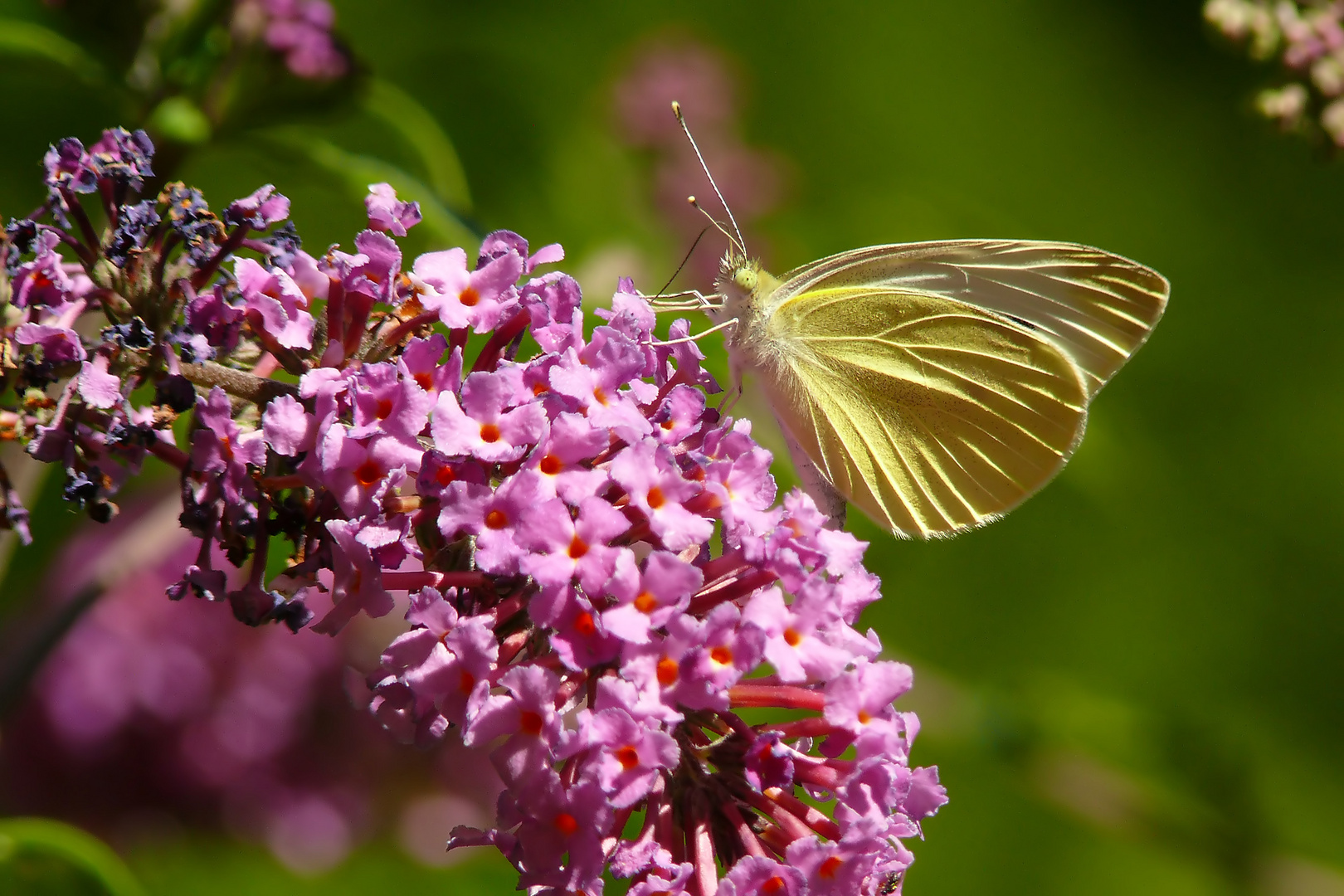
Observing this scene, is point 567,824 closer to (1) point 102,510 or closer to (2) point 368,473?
(2) point 368,473

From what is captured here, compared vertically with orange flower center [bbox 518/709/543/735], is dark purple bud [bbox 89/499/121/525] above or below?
below

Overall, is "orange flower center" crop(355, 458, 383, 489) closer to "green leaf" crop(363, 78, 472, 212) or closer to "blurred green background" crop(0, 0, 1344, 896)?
"green leaf" crop(363, 78, 472, 212)

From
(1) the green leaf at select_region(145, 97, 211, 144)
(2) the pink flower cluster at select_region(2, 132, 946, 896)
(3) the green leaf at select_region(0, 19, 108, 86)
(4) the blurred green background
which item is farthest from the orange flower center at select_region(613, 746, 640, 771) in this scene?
(4) the blurred green background

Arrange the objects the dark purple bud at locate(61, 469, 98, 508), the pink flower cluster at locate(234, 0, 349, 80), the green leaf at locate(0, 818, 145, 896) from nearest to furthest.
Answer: the dark purple bud at locate(61, 469, 98, 508) → the green leaf at locate(0, 818, 145, 896) → the pink flower cluster at locate(234, 0, 349, 80)

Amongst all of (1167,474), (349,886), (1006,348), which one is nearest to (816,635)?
(1006,348)

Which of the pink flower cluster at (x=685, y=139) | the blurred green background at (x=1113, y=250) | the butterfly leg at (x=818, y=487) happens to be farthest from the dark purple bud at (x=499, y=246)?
the blurred green background at (x=1113, y=250)

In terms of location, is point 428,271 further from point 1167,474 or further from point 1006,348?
point 1167,474

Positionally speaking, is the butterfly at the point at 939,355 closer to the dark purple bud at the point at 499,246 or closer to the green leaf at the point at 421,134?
the green leaf at the point at 421,134

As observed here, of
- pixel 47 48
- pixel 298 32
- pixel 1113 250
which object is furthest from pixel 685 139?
pixel 1113 250
